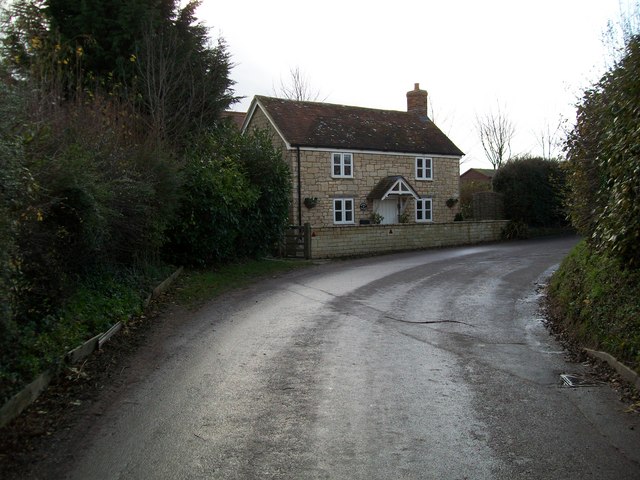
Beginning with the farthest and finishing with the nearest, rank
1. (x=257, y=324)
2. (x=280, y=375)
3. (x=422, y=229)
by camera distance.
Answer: (x=422, y=229)
(x=257, y=324)
(x=280, y=375)

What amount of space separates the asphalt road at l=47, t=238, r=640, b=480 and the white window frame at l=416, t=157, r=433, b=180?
23.3m

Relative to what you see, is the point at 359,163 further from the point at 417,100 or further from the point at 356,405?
the point at 356,405

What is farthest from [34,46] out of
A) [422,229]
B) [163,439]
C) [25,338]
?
[422,229]

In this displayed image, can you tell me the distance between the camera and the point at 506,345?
886cm

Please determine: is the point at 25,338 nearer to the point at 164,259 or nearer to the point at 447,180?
the point at 164,259

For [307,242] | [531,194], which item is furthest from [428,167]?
[307,242]

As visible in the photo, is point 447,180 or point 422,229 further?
point 447,180

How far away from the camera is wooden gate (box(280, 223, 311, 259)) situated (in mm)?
23047

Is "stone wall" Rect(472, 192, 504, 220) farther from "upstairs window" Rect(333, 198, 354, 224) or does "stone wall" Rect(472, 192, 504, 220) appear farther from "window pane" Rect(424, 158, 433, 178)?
"upstairs window" Rect(333, 198, 354, 224)

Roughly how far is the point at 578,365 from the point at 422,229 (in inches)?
797

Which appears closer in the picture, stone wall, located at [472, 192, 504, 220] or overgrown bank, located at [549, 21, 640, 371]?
overgrown bank, located at [549, 21, 640, 371]

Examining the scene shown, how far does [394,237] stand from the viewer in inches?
1045

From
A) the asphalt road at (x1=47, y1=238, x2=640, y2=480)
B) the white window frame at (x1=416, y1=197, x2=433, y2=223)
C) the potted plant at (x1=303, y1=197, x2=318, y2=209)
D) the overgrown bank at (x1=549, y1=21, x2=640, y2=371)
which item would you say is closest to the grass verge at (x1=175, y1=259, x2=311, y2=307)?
the asphalt road at (x1=47, y1=238, x2=640, y2=480)

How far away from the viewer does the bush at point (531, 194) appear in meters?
33.9
